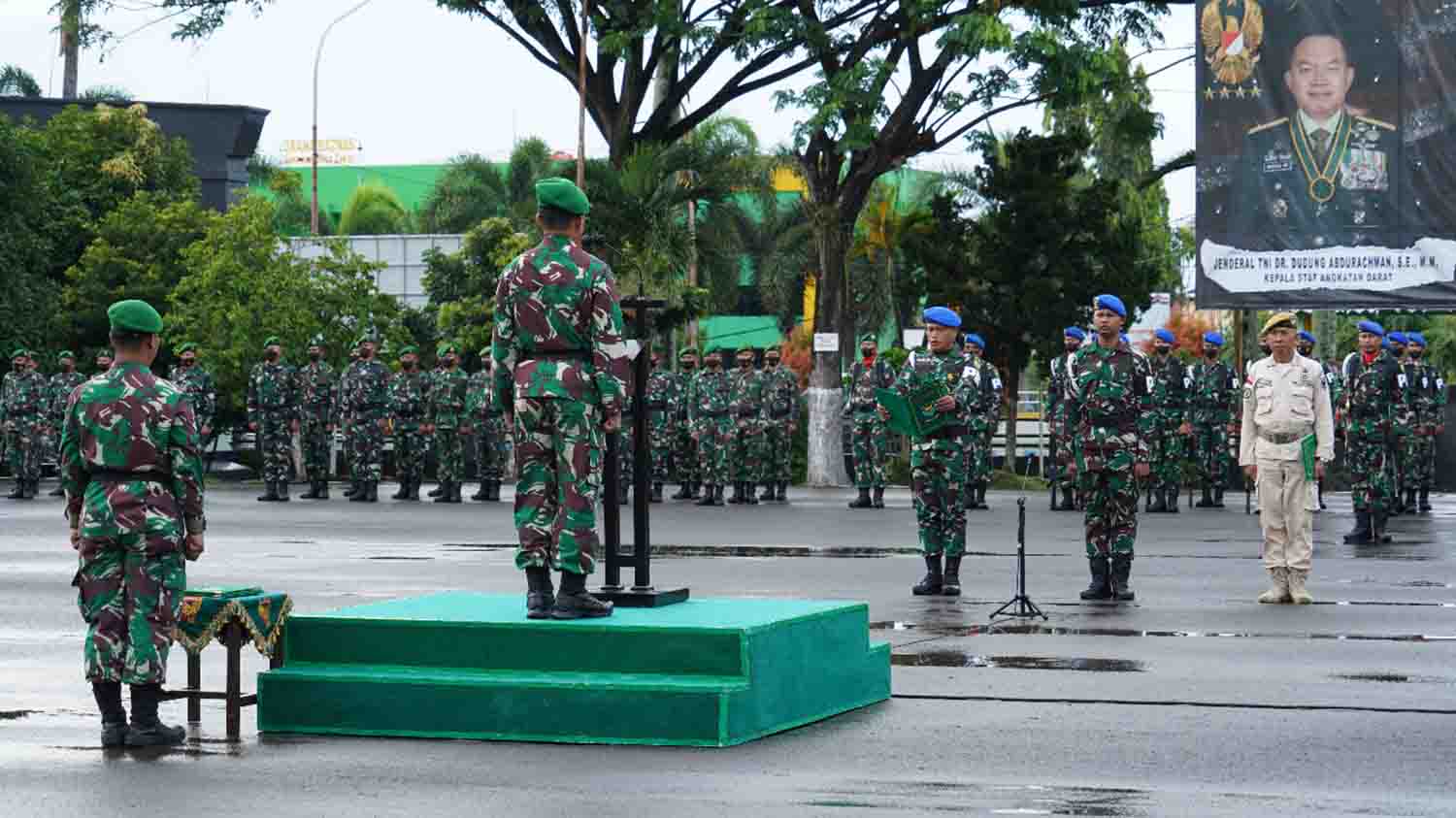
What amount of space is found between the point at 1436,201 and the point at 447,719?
74.8ft

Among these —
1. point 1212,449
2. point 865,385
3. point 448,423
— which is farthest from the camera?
point 448,423

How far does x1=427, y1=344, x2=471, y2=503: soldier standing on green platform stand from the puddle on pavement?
18396 mm

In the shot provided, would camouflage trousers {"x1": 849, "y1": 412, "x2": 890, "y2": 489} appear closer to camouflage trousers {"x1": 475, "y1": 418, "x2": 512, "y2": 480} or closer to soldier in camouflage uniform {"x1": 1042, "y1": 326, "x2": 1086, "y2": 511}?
soldier in camouflage uniform {"x1": 1042, "y1": 326, "x2": 1086, "y2": 511}

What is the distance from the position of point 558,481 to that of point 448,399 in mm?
20792

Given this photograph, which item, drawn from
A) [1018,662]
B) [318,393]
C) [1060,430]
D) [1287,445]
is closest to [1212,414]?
[1060,430]

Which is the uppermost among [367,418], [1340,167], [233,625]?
[1340,167]

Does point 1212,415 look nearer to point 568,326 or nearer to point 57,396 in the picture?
point 57,396

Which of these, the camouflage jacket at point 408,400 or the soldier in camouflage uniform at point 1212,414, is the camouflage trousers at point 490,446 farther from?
the soldier in camouflage uniform at point 1212,414

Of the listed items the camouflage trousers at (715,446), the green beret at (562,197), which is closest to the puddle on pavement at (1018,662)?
the green beret at (562,197)

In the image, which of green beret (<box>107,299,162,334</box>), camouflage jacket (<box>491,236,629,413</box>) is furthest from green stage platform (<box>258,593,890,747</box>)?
green beret (<box>107,299,162,334</box>)

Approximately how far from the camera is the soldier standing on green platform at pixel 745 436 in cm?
2966

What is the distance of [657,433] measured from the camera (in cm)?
3166

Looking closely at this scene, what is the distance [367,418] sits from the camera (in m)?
30.1

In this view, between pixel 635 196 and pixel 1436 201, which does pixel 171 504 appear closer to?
pixel 1436 201
